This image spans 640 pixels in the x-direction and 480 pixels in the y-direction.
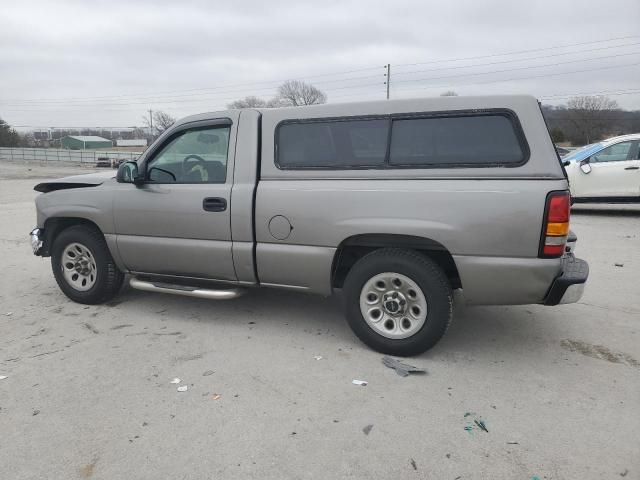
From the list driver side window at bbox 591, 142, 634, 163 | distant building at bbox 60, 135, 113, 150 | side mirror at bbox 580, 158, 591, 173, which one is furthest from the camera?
distant building at bbox 60, 135, 113, 150

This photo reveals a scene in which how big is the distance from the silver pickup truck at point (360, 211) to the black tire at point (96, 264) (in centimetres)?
2

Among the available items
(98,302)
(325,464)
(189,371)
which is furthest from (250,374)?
(98,302)

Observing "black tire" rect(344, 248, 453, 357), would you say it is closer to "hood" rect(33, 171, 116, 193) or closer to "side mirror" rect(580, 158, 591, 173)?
"hood" rect(33, 171, 116, 193)

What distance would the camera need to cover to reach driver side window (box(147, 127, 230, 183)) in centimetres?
416

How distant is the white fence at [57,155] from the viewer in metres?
48.9

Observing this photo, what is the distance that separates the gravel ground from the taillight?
91cm

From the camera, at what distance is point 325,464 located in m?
2.45

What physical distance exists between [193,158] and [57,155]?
53866 mm

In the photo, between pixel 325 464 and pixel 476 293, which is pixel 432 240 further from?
pixel 325 464

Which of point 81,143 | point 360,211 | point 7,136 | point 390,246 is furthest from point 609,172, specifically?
point 81,143

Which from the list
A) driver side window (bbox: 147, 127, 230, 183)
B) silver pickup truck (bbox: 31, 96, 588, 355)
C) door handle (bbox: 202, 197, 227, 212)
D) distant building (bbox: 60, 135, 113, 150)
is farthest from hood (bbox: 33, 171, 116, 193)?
distant building (bbox: 60, 135, 113, 150)

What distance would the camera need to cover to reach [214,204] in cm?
403

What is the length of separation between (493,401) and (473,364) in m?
0.52

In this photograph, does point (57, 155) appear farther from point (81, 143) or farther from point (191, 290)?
point (191, 290)
